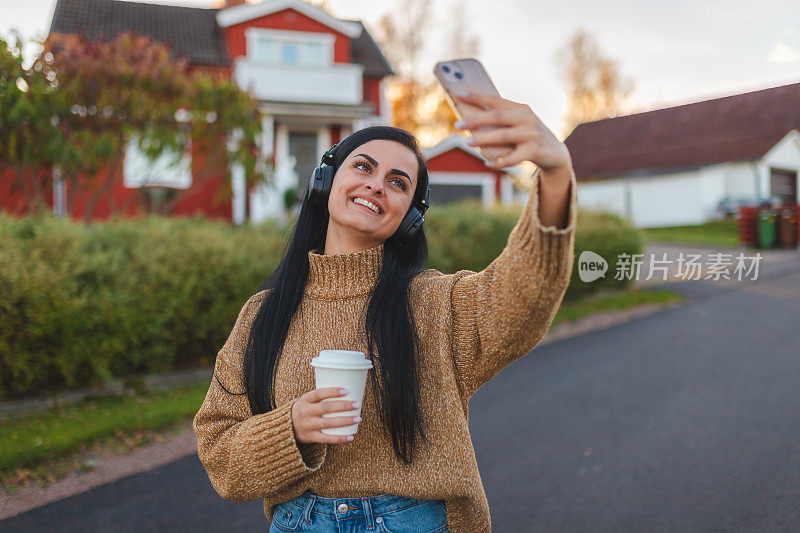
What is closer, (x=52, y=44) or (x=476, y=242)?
(x=52, y=44)

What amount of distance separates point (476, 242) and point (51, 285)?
6468 mm

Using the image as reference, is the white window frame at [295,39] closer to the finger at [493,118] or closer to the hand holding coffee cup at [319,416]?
the hand holding coffee cup at [319,416]

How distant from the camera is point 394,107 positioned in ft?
102

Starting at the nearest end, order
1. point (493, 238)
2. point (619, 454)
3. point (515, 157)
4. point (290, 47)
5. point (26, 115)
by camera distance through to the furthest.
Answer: point (515, 157)
point (619, 454)
point (26, 115)
point (493, 238)
point (290, 47)

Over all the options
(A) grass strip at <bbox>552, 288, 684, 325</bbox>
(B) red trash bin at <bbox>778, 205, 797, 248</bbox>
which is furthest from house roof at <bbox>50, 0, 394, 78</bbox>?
(B) red trash bin at <bbox>778, 205, 797, 248</bbox>

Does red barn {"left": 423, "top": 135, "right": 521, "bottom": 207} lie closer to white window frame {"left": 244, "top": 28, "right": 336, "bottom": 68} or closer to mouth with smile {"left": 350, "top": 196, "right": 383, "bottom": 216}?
white window frame {"left": 244, "top": 28, "right": 336, "bottom": 68}

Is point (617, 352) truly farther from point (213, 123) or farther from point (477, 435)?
point (213, 123)

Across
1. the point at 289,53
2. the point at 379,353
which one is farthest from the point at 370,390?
the point at 289,53

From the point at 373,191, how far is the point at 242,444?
0.77m

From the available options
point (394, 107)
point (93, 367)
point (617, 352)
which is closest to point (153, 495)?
point (93, 367)

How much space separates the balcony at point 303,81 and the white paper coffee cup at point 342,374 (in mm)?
16009

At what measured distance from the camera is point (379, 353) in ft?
5.57

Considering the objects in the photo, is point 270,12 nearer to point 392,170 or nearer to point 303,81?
point 303,81

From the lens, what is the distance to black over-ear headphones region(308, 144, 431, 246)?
188 cm
